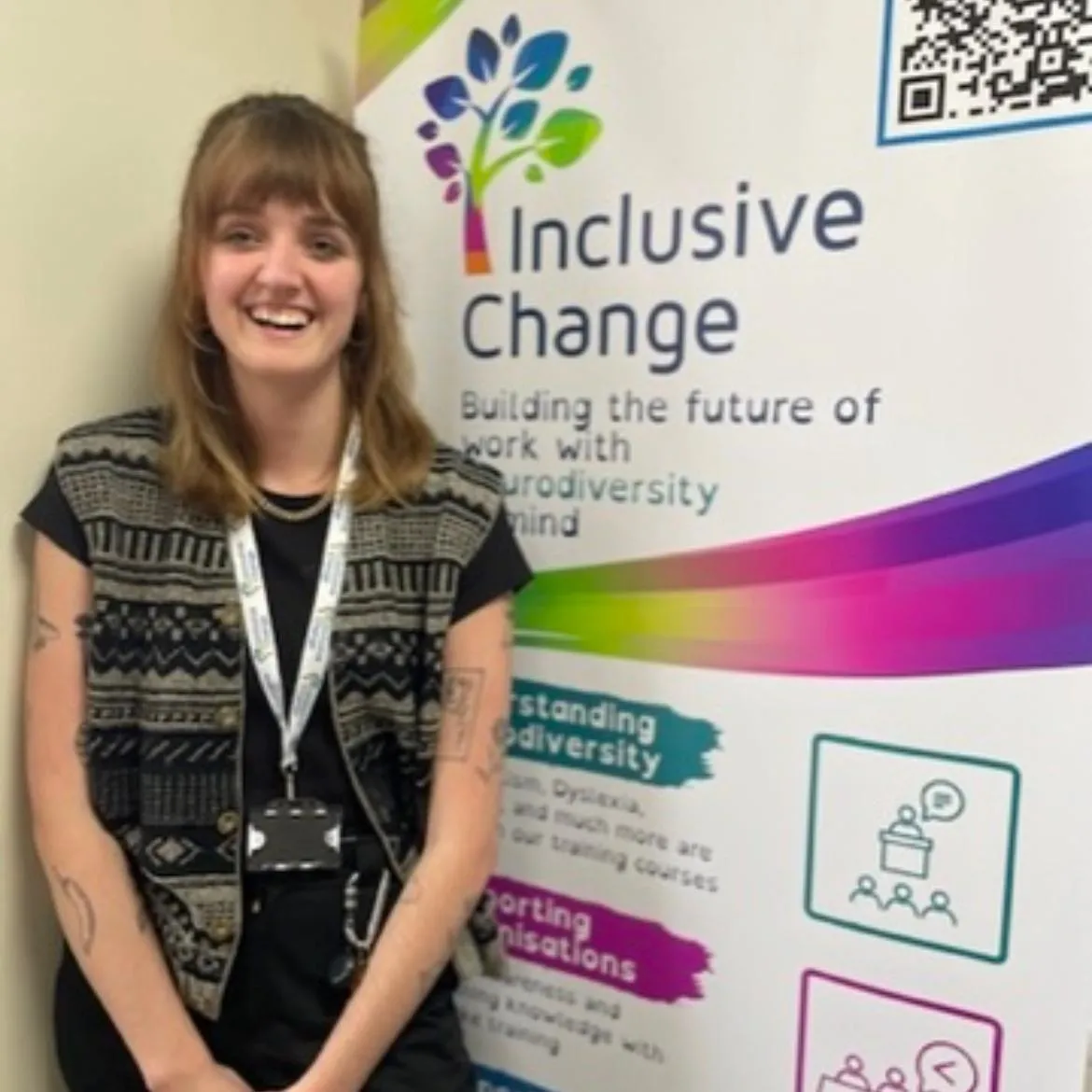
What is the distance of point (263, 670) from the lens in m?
1.41

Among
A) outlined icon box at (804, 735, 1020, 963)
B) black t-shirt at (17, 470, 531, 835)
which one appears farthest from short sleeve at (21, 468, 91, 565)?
outlined icon box at (804, 735, 1020, 963)

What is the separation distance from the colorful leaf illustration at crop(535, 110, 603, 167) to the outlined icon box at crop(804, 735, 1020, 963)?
619 mm

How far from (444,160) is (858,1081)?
1005 millimetres

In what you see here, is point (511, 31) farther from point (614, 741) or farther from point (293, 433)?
point (614, 741)

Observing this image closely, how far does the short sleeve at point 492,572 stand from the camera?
1471mm

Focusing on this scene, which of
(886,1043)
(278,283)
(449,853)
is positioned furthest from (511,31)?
(886,1043)

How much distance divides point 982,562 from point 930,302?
0.73 ft

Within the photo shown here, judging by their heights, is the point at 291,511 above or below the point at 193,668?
above

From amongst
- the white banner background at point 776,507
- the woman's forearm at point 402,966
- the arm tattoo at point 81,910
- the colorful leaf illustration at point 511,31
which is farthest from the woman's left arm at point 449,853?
the colorful leaf illustration at point 511,31

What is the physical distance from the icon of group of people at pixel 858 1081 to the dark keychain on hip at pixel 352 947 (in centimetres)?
43

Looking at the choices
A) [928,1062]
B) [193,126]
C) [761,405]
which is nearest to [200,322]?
[193,126]

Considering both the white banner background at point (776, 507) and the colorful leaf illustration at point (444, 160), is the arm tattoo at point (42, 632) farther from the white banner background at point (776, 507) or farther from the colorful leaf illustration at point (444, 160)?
the colorful leaf illustration at point (444, 160)

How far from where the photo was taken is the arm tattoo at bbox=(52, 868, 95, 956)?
1.41 metres

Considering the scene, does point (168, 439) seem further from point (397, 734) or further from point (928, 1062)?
point (928, 1062)
